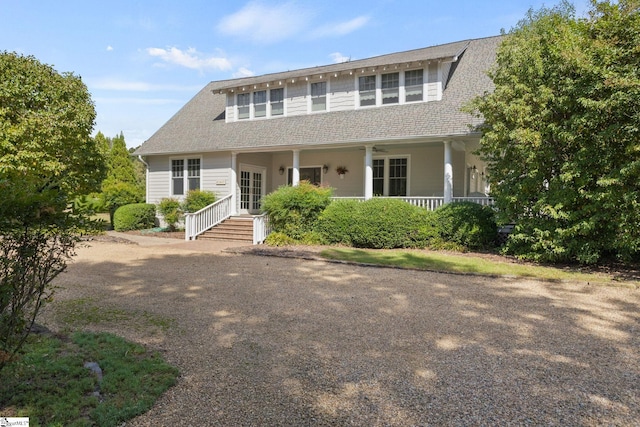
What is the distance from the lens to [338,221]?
1268 cm

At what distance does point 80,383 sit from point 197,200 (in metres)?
13.6

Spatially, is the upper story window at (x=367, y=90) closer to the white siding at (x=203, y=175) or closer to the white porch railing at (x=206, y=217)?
the white siding at (x=203, y=175)

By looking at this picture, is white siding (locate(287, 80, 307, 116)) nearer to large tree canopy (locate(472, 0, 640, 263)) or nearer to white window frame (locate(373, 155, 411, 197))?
white window frame (locate(373, 155, 411, 197))

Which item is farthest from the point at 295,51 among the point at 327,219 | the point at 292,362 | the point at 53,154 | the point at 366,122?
the point at 292,362

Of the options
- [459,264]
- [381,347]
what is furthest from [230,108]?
[381,347]

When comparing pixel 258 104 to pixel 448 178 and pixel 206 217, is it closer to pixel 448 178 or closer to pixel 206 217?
pixel 206 217

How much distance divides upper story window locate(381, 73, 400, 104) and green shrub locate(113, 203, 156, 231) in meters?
Result: 11.8

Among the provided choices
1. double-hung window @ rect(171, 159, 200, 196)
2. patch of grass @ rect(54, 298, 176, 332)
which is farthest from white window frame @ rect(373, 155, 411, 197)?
patch of grass @ rect(54, 298, 176, 332)

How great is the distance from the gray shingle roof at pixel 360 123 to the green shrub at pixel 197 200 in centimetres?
201

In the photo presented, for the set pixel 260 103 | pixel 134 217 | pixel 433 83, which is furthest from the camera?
pixel 134 217

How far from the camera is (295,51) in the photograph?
19.1 m

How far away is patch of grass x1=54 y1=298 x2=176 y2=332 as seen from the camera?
4.80 meters

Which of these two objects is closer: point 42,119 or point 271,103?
point 42,119

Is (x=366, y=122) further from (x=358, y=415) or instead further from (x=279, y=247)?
(x=358, y=415)
